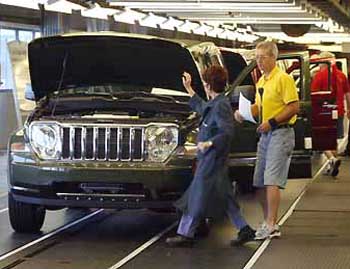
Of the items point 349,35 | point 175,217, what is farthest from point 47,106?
point 349,35

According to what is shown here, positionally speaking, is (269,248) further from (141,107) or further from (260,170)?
(141,107)

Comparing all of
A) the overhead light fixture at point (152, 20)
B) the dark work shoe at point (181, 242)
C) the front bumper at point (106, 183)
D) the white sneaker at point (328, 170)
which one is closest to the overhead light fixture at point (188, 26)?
the overhead light fixture at point (152, 20)

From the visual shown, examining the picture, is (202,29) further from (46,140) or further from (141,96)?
(46,140)

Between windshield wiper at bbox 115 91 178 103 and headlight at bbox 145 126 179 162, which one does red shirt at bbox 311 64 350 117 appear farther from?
headlight at bbox 145 126 179 162

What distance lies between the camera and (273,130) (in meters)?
7.78

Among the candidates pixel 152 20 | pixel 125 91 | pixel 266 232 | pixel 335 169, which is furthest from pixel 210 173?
pixel 152 20

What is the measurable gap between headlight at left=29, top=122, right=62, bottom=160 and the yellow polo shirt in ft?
6.07

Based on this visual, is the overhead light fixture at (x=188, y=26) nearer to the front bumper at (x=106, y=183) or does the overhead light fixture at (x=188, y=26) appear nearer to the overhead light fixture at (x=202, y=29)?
the overhead light fixture at (x=202, y=29)

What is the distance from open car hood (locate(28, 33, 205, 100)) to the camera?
27.9 ft

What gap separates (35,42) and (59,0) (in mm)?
4097

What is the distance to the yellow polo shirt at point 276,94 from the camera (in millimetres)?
7770

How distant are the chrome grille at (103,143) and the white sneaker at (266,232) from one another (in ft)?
4.15

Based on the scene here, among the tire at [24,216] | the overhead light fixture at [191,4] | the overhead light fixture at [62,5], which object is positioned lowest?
the tire at [24,216]

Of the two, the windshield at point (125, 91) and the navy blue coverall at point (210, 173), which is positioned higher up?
the windshield at point (125, 91)
